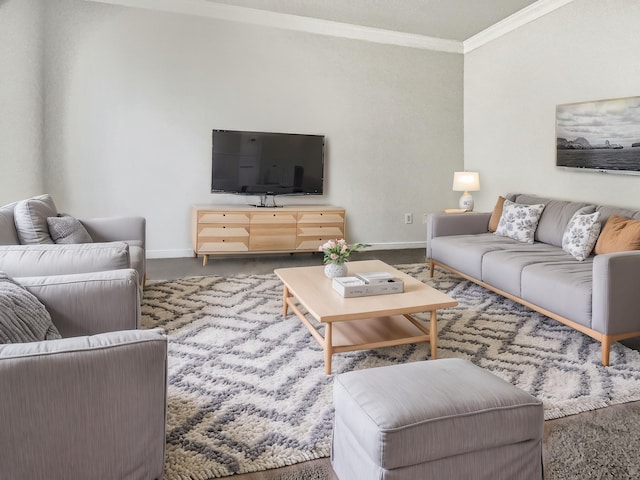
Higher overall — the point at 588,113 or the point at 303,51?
the point at 303,51

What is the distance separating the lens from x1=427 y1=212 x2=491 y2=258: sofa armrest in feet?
14.4

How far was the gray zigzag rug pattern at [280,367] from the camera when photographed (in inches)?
70.7

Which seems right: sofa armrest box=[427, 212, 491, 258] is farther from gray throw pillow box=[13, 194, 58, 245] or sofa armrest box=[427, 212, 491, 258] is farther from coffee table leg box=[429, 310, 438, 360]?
gray throw pillow box=[13, 194, 58, 245]

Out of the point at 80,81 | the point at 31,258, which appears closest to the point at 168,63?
the point at 80,81

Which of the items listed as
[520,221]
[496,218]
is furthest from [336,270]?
[496,218]

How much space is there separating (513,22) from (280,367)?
4670mm

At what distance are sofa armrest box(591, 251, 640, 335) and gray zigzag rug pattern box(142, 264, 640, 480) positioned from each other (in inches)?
9.3

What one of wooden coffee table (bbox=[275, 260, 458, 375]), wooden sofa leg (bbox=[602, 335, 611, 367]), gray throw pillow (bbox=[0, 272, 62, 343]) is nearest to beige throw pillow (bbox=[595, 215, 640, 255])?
wooden sofa leg (bbox=[602, 335, 611, 367])

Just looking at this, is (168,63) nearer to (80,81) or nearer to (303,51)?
(80,81)

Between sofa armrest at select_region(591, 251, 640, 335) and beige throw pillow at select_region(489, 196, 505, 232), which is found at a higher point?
beige throw pillow at select_region(489, 196, 505, 232)

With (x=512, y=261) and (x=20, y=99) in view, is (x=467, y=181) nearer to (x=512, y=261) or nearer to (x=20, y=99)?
(x=512, y=261)

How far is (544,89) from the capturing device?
468 cm

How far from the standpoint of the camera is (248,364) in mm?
2510

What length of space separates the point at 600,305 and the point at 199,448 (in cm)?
218
